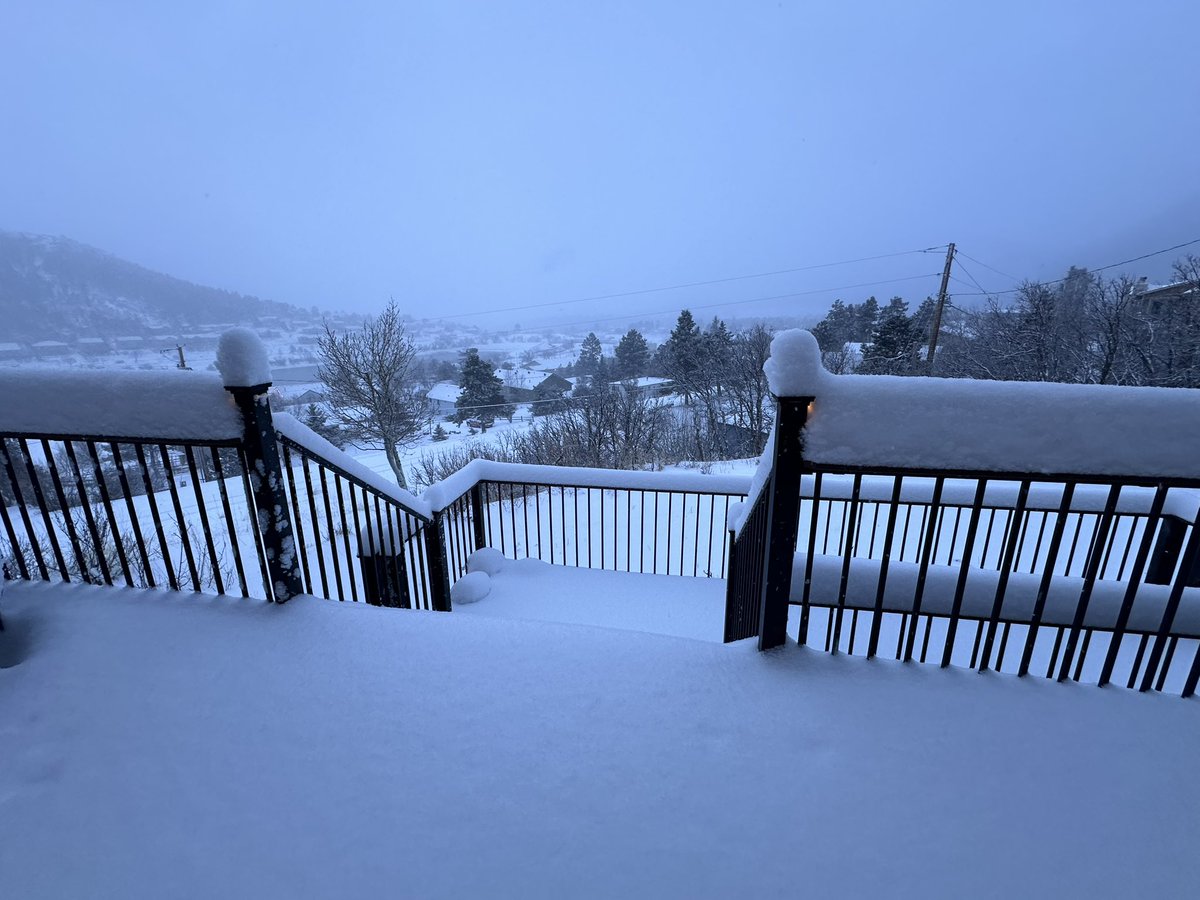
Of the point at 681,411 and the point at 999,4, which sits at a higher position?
the point at 999,4

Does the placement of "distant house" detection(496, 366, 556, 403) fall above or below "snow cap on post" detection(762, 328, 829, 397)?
below

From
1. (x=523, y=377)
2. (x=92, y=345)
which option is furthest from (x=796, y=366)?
(x=523, y=377)

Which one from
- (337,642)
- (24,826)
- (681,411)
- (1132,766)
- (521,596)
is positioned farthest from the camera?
(681,411)

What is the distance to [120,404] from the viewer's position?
2.02 meters

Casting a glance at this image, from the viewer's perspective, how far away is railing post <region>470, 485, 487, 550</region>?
16.0 ft

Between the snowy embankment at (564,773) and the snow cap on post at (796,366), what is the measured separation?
1055 millimetres

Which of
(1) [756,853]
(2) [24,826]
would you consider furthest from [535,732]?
(2) [24,826]

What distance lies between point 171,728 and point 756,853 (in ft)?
6.08

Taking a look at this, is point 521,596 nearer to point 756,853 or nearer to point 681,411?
point 756,853

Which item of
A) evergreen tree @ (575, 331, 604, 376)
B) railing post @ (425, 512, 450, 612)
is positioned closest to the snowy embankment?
railing post @ (425, 512, 450, 612)

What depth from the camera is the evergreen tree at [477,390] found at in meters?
30.0

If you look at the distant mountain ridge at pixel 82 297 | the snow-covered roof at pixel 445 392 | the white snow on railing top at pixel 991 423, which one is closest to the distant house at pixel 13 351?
the distant mountain ridge at pixel 82 297

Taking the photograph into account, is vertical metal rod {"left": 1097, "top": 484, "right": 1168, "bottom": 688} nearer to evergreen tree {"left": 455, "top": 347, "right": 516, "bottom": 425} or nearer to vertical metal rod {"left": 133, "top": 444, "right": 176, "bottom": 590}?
vertical metal rod {"left": 133, "top": 444, "right": 176, "bottom": 590}

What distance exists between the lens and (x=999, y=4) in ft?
225
